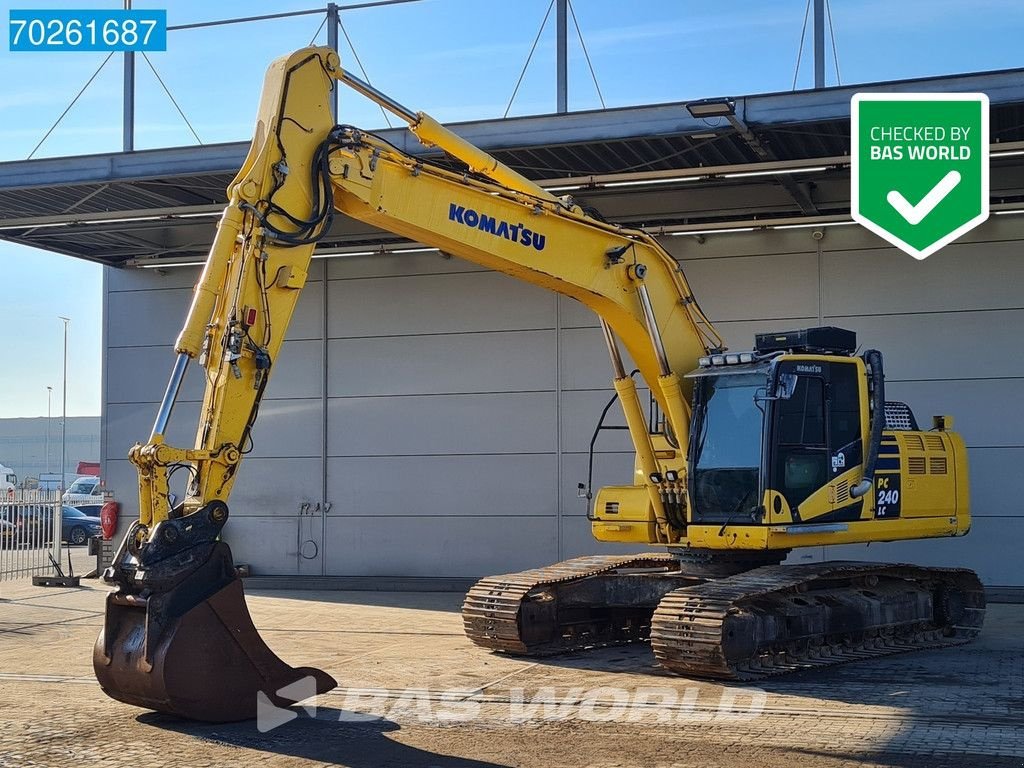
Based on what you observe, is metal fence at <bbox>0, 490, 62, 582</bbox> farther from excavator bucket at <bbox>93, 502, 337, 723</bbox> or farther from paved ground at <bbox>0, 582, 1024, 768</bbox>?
excavator bucket at <bbox>93, 502, 337, 723</bbox>

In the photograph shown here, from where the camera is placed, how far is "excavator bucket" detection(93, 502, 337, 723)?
889 centimetres

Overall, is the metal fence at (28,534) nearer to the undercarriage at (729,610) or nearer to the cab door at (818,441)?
the undercarriage at (729,610)

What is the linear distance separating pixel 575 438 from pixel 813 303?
13.2 ft

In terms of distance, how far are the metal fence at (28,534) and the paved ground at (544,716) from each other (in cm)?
741

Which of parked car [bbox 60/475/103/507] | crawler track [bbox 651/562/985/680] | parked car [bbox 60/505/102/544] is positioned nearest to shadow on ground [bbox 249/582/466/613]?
crawler track [bbox 651/562/985/680]

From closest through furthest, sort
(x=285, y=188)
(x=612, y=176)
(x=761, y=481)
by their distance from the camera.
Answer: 1. (x=285, y=188)
2. (x=761, y=481)
3. (x=612, y=176)

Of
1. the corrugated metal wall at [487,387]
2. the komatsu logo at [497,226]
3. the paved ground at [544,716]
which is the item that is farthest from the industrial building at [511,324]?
the paved ground at [544,716]

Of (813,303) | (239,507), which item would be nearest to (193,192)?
(239,507)

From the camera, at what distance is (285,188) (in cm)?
1030

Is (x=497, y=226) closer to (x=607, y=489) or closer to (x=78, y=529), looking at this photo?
(x=607, y=489)

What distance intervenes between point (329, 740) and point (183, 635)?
4.10 ft

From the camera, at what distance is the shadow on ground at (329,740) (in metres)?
8.23

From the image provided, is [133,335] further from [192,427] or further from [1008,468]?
[1008,468]

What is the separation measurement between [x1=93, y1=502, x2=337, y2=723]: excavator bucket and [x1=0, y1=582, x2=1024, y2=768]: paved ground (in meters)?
0.25
